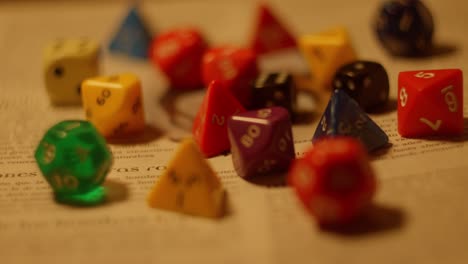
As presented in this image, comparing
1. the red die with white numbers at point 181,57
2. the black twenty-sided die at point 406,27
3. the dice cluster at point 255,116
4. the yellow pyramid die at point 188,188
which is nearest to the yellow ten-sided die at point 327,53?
the dice cluster at point 255,116

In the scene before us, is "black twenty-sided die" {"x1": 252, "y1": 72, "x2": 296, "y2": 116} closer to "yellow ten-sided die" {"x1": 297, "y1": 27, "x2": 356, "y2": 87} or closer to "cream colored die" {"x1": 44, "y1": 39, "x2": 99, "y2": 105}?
"yellow ten-sided die" {"x1": 297, "y1": 27, "x2": 356, "y2": 87}

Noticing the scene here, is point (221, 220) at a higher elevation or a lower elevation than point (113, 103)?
lower

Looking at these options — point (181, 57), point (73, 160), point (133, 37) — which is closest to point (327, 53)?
point (181, 57)

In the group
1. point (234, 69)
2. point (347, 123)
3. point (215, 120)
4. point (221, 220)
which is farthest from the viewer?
point (234, 69)

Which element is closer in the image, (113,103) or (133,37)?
(113,103)

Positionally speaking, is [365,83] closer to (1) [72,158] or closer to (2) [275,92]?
(2) [275,92]

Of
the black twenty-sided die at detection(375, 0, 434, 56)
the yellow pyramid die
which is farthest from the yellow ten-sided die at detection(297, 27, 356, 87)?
the yellow pyramid die

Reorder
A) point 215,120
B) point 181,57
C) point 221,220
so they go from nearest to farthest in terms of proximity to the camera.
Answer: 1. point 221,220
2. point 215,120
3. point 181,57
